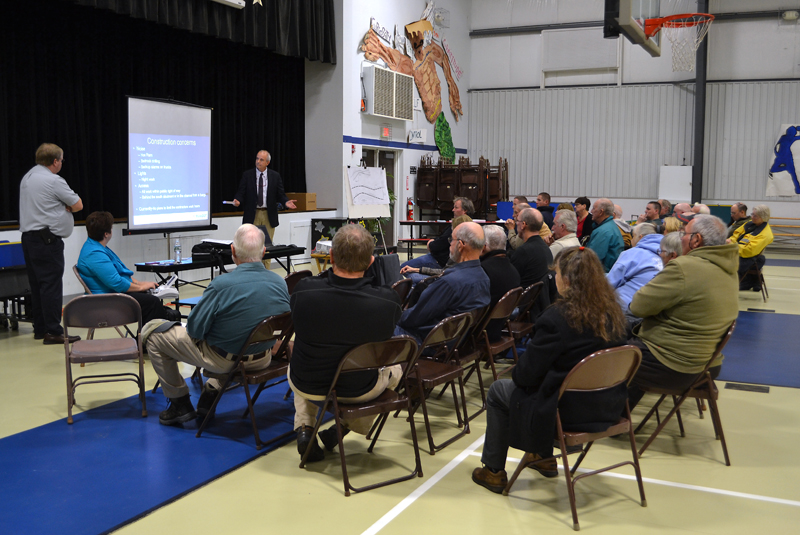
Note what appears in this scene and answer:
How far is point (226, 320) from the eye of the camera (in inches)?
132

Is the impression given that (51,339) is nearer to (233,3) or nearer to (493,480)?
(493,480)

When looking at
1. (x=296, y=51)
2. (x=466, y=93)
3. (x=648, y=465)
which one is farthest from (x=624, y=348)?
(x=466, y=93)

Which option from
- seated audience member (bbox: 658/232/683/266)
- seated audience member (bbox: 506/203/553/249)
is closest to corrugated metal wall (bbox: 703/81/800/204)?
seated audience member (bbox: 506/203/553/249)

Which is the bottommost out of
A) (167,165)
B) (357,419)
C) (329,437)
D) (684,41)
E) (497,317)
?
(329,437)

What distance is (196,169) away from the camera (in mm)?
7992

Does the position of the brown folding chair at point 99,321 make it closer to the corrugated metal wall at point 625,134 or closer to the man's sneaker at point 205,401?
the man's sneaker at point 205,401

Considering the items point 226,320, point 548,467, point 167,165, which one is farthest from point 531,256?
point 167,165

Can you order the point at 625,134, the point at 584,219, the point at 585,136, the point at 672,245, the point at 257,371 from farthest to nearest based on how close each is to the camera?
the point at 585,136
the point at 625,134
the point at 584,219
the point at 672,245
the point at 257,371

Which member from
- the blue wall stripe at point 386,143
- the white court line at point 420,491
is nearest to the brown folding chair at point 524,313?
the white court line at point 420,491

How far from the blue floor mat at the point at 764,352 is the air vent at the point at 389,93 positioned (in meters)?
7.30

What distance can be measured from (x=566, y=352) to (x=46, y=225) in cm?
456

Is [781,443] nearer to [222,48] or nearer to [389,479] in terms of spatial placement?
[389,479]

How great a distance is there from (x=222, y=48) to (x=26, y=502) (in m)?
8.55

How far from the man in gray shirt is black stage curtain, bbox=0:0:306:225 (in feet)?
6.04
